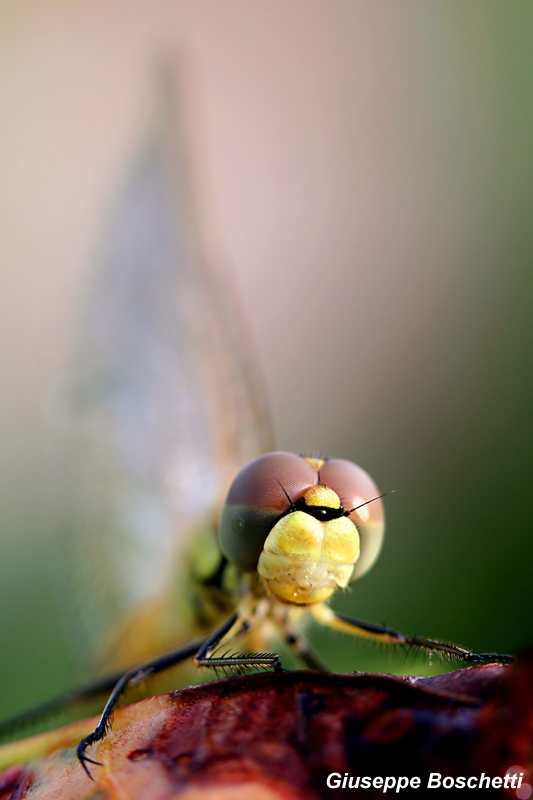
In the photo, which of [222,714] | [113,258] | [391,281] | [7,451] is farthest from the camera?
[391,281]

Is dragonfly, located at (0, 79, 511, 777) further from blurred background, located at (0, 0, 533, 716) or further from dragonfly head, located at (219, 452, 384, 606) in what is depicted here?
blurred background, located at (0, 0, 533, 716)

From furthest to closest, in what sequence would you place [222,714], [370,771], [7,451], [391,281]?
[391,281] < [7,451] < [222,714] < [370,771]

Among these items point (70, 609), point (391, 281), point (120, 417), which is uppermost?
point (391, 281)

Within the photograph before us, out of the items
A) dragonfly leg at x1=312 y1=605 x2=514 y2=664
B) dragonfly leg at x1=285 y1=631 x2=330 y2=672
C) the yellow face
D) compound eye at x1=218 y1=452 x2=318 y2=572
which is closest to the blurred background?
dragonfly leg at x1=312 y1=605 x2=514 y2=664

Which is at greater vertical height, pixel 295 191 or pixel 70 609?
pixel 295 191

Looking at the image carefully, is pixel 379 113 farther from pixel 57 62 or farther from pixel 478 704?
pixel 478 704

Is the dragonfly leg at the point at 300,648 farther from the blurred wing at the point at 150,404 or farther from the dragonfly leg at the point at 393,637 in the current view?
the blurred wing at the point at 150,404

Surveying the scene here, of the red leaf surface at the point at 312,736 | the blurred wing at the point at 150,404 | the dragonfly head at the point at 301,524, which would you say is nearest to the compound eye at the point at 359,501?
the dragonfly head at the point at 301,524

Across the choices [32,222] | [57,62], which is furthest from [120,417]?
[57,62]
